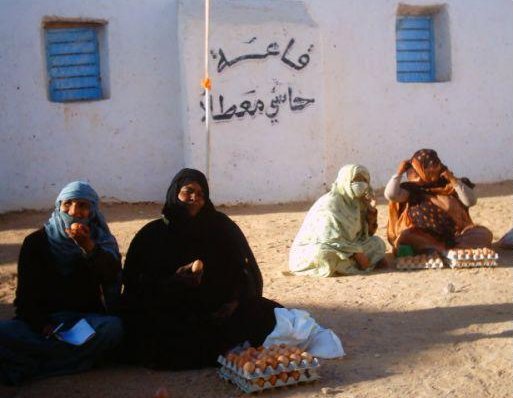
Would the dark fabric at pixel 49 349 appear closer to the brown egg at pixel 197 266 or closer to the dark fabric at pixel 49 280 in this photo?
the dark fabric at pixel 49 280

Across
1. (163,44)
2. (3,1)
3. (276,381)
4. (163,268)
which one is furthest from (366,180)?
(3,1)

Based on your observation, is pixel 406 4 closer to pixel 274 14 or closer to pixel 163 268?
pixel 274 14

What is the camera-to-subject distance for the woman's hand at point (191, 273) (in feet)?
13.4

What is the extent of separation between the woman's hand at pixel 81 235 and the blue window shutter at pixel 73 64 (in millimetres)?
5409

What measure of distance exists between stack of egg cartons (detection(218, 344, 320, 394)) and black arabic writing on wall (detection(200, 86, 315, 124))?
17.8 feet

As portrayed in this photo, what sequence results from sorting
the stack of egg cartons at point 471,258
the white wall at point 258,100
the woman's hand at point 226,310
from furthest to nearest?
the white wall at point 258,100
the stack of egg cartons at point 471,258
the woman's hand at point 226,310

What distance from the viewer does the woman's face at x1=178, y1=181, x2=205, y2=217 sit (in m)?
4.29

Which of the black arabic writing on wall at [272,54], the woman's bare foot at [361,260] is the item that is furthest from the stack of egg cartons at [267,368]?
the black arabic writing on wall at [272,54]

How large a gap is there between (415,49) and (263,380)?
7642mm

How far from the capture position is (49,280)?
404cm

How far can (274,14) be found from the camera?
30.4 ft

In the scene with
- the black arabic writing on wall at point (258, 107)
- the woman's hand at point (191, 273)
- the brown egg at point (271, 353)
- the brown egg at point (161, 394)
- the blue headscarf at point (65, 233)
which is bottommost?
the brown egg at point (161, 394)

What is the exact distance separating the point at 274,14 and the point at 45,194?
10.9 feet

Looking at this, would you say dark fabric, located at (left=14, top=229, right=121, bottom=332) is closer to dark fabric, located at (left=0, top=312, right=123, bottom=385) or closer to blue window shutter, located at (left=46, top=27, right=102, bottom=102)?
dark fabric, located at (left=0, top=312, right=123, bottom=385)
